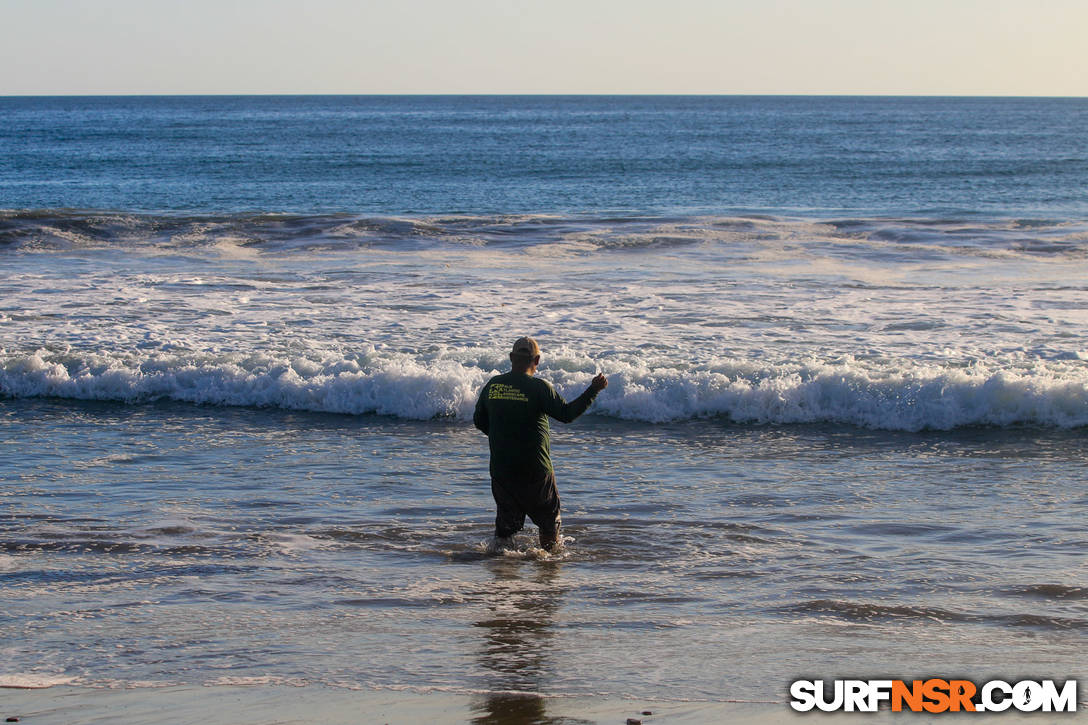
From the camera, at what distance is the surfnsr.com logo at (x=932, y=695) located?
4.50m

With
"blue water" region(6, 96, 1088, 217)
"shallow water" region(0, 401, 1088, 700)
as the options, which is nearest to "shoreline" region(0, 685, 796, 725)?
"shallow water" region(0, 401, 1088, 700)

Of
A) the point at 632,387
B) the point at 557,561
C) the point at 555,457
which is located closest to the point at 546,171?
the point at 632,387

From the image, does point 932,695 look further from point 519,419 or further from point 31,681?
point 31,681

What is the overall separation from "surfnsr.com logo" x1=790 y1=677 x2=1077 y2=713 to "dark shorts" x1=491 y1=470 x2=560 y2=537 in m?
2.43

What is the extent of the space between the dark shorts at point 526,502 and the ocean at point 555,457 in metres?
0.23

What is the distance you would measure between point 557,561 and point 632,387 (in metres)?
4.79

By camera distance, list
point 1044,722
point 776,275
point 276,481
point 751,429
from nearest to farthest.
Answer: point 1044,722 < point 276,481 < point 751,429 < point 776,275

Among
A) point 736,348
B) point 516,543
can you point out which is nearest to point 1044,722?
point 516,543

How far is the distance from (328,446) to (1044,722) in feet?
23.4

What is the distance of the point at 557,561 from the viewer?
6871 millimetres

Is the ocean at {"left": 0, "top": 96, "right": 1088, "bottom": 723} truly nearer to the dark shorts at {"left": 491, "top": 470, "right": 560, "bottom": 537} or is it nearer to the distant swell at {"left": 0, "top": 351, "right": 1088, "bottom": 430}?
the distant swell at {"left": 0, "top": 351, "right": 1088, "bottom": 430}

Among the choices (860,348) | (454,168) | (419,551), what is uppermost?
(454,168)

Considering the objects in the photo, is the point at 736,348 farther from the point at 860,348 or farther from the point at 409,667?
the point at 409,667

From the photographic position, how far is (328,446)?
401 inches
